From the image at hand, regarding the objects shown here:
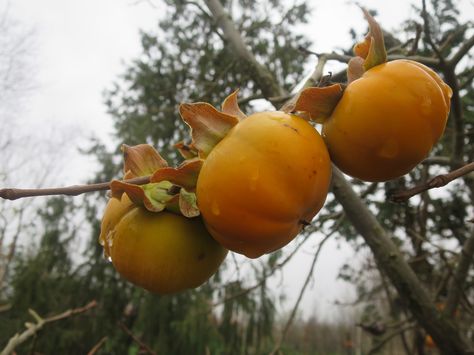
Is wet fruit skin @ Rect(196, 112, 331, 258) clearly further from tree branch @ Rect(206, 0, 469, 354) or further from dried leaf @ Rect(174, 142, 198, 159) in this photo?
tree branch @ Rect(206, 0, 469, 354)

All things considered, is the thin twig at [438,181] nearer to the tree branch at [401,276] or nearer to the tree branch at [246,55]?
the tree branch at [401,276]

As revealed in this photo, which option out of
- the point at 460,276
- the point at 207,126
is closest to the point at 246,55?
the point at 460,276

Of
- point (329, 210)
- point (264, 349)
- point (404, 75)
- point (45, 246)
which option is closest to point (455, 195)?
point (329, 210)

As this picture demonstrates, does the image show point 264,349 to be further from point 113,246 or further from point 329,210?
point 113,246

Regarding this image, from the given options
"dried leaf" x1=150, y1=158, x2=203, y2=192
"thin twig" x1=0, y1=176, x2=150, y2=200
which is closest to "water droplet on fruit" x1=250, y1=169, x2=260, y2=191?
"dried leaf" x1=150, y1=158, x2=203, y2=192

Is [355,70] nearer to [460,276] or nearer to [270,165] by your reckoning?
[270,165]

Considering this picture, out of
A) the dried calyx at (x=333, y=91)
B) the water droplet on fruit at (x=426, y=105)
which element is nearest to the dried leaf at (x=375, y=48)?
the dried calyx at (x=333, y=91)
